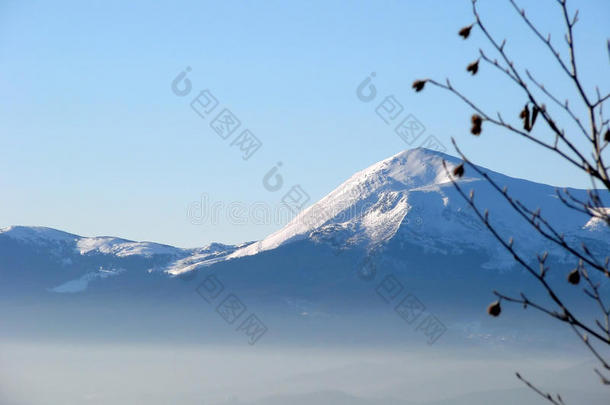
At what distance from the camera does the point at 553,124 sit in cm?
927

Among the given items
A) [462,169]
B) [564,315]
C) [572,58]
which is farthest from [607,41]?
Result: [564,315]

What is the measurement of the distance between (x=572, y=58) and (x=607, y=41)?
63 centimetres

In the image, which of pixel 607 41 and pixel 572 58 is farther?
pixel 572 58

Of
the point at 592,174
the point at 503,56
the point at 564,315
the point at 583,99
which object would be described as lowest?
the point at 564,315

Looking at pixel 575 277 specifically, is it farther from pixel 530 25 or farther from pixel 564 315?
pixel 530 25

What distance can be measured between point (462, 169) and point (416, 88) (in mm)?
963

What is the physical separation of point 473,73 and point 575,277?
2288 millimetres

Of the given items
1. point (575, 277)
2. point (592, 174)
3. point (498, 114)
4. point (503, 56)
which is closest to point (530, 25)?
point (503, 56)

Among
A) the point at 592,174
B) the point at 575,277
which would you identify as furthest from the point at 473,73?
the point at 575,277

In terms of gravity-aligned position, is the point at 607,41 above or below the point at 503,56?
below

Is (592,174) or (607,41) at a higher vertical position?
(607,41)

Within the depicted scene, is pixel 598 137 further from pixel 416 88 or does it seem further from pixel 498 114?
pixel 416 88

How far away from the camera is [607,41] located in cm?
899

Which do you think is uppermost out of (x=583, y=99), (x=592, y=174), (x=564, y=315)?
(x=583, y=99)
